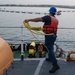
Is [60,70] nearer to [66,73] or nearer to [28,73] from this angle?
[66,73]

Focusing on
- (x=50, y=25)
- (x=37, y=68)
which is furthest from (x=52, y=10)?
(x=37, y=68)

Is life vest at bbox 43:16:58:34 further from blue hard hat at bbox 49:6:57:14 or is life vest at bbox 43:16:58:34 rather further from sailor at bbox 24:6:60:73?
blue hard hat at bbox 49:6:57:14

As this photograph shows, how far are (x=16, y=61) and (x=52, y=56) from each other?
4.99 ft

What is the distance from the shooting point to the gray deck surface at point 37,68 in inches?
280

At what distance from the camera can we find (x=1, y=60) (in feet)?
11.6

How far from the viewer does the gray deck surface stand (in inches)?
280

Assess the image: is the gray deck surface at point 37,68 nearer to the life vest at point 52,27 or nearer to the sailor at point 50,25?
the sailor at point 50,25

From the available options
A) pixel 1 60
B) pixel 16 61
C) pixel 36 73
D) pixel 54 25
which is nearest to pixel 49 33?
pixel 54 25

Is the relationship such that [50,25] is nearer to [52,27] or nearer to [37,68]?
[52,27]

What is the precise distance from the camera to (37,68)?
755 cm

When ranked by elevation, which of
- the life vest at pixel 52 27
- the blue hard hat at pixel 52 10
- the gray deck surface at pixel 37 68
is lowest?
the gray deck surface at pixel 37 68

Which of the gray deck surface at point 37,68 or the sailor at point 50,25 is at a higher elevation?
the sailor at point 50,25

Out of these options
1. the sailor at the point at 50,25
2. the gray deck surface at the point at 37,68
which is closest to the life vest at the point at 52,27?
the sailor at the point at 50,25

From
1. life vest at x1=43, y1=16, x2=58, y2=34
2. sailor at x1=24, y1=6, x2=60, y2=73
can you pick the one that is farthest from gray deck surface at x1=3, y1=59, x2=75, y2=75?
life vest at x1=43, y1=16, x2=58, y2=34
